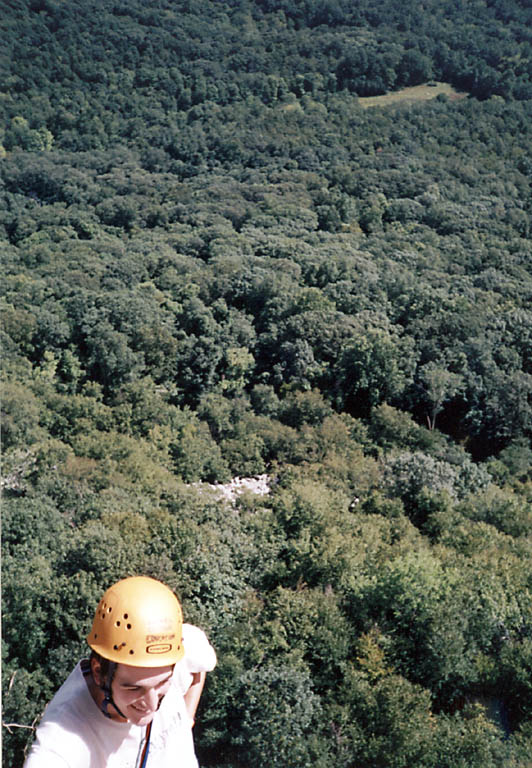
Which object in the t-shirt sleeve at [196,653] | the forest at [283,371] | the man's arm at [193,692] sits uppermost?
the t-shirt sleeve at [196,653]

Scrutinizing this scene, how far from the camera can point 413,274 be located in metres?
63.2

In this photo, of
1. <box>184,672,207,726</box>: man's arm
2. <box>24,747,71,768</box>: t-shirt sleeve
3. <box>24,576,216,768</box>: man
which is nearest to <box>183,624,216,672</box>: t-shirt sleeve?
<box>184,672,207,726</box>: man's arm

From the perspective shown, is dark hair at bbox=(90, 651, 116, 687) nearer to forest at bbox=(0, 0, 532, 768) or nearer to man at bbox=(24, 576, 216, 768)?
man at bbox=(24, 576, 216, 768)

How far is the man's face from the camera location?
302 cm

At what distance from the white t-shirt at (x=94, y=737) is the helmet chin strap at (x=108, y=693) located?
4 centimetres

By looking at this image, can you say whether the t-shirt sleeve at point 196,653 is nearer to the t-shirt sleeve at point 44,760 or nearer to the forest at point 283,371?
→ the t-shirt sleeve at point 44,760

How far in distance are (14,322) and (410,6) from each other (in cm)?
11625

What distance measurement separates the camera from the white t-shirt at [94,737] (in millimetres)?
2852

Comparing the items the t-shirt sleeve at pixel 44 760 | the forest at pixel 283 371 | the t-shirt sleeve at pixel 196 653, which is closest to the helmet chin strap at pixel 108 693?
the t-shirt sleeve at pixel 44 760

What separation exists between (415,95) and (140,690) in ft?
412

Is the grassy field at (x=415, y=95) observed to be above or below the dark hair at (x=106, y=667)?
below

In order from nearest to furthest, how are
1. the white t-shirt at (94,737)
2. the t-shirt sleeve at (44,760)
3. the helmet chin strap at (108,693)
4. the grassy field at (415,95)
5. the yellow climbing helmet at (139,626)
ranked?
1. the t-shirt sleeve at (44,760)
2. the white t-shirt at (94,737)
3. the helmet chin strap at (108,693)
4. the yellow climbing helmet at (139,626)
5. the grassy field at (415,95)

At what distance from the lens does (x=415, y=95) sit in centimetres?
11712

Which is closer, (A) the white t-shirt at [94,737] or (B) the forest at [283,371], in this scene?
(A) the white t-shirt at [94,737]
